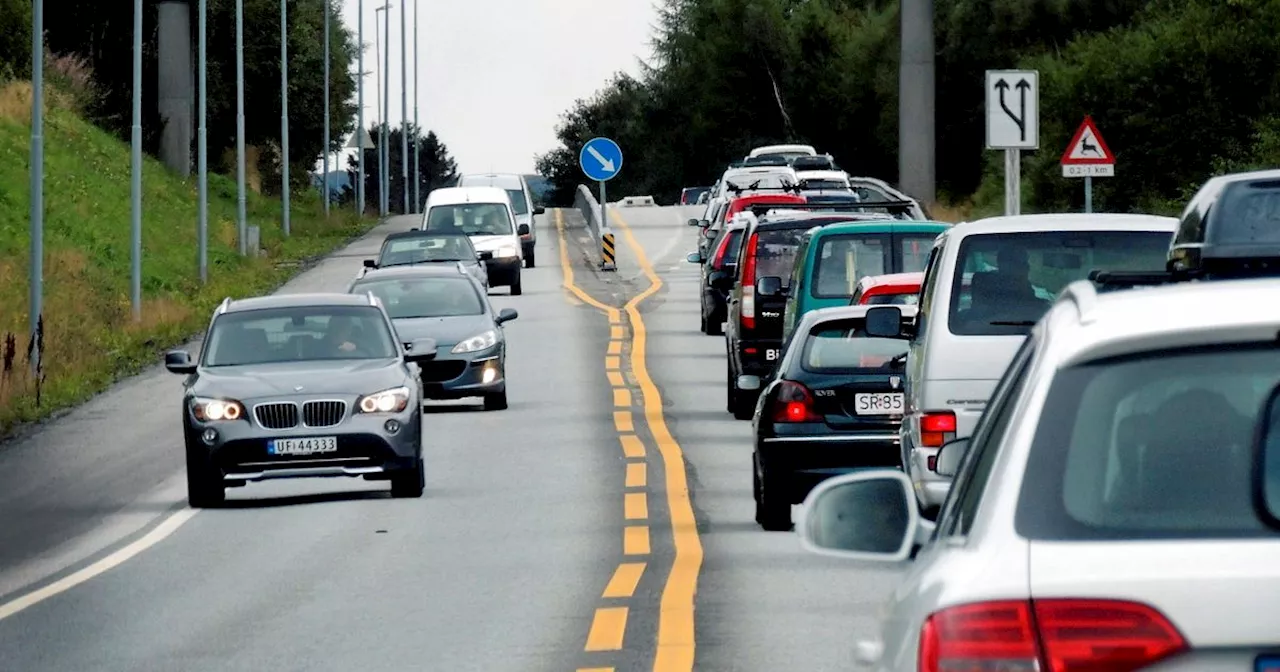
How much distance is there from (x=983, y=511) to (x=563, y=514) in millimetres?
14486

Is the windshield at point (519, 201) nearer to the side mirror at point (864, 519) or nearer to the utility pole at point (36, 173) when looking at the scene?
the utility pole at point (36, 173)

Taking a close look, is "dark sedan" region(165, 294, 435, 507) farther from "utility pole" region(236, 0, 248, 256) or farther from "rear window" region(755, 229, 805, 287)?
"utility pole" region(236, 0, 248, 256)

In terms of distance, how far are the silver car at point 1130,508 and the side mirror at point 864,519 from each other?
0.76 m

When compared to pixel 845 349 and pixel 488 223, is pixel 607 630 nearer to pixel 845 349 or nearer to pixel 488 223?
pixel 845 349

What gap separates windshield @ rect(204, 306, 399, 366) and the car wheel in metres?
1.25

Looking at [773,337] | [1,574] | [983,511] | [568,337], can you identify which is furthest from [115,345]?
[983,511]

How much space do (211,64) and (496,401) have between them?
55.8 meters

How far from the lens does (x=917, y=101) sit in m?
70.9

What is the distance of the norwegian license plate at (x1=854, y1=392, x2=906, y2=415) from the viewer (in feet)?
56.0

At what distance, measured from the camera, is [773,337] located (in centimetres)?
2628

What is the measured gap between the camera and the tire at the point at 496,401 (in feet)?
94.0

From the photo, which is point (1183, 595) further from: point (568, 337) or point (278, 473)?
point (568, 337)

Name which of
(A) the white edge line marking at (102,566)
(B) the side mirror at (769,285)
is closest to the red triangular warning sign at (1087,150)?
(B) the side mirror at (769,285)

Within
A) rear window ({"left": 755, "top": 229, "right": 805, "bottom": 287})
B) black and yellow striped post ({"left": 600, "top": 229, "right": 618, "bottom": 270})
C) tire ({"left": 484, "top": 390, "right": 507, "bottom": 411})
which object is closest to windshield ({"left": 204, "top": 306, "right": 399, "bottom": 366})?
rear window ({"left": 755, "top": 229, "right": 805, "bottom": 287})
